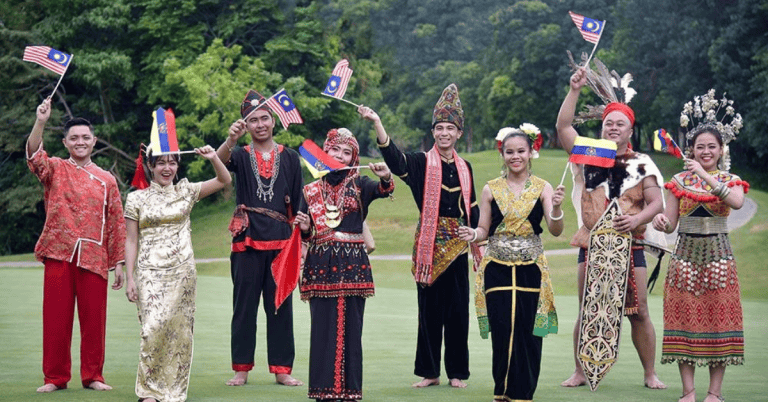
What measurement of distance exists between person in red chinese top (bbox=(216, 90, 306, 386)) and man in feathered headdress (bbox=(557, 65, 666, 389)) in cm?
216

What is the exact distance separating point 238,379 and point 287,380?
1.20 feet

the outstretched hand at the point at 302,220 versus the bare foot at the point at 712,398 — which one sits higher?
the outstretched hand at the point at 302,220

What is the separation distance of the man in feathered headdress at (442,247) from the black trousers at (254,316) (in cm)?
102

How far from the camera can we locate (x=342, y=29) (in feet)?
177

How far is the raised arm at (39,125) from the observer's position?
794cm

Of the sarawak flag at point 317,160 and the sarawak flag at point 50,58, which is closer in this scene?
the sarawak flag at point 317,160

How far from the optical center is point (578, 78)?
7.66m

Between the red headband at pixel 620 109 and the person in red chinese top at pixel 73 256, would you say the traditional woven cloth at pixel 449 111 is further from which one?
the person in red chinese top at pixel 73 256

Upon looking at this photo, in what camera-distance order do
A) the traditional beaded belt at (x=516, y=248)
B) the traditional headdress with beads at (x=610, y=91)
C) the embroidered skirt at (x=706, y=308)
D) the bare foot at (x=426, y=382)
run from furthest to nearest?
the bare foot at (x=426, y=382) → the traditional headdress with beads at (x=610, y=91) → the embroidered skirt at (x=706, y=308) → the traditional beaded belt at (x=516, y=248)

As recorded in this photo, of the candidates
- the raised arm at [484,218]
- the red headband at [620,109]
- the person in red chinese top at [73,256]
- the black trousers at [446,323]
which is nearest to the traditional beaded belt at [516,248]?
the raised arm at [484,218]

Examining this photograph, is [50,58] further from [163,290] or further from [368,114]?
[368,114]

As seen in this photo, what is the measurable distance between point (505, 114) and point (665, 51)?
1558 centimetres

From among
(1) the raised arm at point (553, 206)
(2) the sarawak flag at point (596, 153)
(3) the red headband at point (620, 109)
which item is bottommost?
(1) the raised arm at point (553, 206)

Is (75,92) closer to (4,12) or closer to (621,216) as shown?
(4,12)
